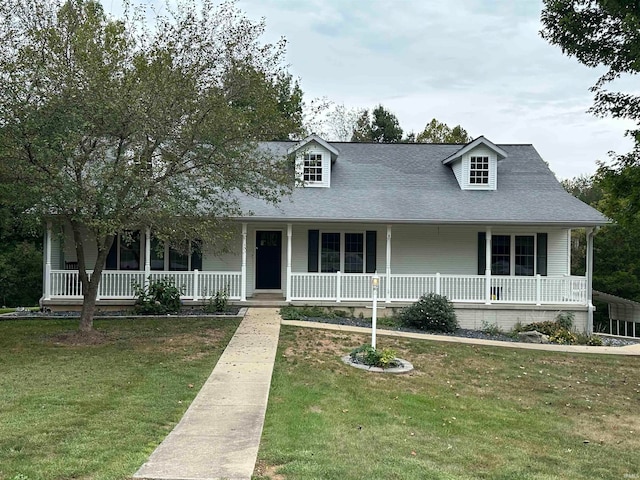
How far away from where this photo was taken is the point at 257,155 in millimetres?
11328

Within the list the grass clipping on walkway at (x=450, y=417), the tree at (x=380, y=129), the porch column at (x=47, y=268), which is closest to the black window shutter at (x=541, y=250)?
the grass clipping on walkway at (x=450, y=417)

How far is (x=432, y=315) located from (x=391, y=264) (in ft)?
10.7

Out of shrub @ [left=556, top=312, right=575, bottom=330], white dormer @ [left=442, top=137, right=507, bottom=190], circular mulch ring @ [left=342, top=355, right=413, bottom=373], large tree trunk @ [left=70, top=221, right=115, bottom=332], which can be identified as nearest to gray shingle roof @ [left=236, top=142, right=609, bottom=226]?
white dormer @ [left=442, top=137, right=507, bottom=190]

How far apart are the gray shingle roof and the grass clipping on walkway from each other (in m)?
4.98

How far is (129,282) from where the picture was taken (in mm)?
15266

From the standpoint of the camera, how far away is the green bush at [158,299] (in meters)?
14.5

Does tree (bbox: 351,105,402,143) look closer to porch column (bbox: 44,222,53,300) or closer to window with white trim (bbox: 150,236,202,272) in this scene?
window with white trim (bbox: 150,236,202,272)

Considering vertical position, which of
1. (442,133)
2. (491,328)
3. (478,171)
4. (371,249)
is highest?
(442,133)

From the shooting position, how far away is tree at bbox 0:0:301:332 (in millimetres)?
9469

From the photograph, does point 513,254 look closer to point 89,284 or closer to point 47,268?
point 89,284

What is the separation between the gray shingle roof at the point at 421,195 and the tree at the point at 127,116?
4479 mm

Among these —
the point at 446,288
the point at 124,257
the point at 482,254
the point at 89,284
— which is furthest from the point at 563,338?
the point at 124,257

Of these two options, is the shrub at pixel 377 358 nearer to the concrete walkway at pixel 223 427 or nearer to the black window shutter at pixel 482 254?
the concrete walkway at pixel 223 427

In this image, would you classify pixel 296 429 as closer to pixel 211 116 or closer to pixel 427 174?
pixel 211 116
